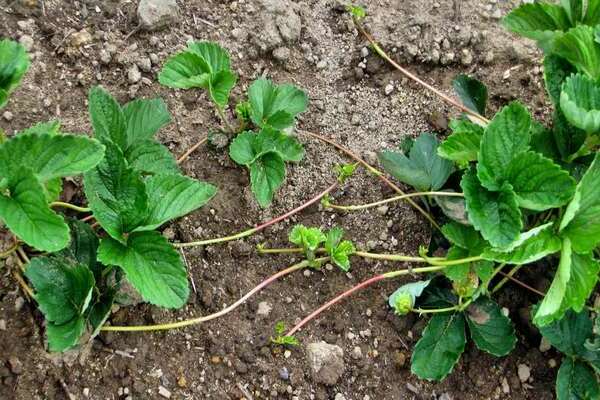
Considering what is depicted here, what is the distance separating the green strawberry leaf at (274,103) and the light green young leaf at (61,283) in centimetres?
70

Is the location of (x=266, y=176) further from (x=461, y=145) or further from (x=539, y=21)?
(x=539, y=21)

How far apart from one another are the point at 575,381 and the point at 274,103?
3.84 feet

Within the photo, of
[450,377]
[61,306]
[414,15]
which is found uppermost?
[414,15]

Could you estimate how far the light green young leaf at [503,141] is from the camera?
1.93m

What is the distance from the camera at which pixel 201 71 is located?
214 centimetres

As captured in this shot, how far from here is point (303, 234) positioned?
6.88 ft

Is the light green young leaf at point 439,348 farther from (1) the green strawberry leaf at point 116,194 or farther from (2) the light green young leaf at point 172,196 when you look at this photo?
(1) the green strawberry leaf at point 116,194

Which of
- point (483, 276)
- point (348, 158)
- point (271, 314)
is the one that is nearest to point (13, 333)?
point (271, 314)

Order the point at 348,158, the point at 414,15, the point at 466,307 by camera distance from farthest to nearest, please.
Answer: the point at 414,15 < the point at 348,158 < the point at 466,307

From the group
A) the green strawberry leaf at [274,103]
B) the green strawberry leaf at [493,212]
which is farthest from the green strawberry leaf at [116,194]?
the green strawberry leaf at [493,212]

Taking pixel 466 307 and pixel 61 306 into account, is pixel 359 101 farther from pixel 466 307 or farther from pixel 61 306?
pixel 61 306

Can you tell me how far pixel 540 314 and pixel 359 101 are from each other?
980 millimetres

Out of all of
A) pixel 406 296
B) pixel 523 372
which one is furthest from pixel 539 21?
pixel 523 372

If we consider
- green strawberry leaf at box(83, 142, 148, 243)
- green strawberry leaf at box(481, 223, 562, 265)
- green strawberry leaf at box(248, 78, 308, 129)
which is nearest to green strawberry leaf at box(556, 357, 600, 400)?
green strawberry leaf at box(481, 223, 562, 265)
